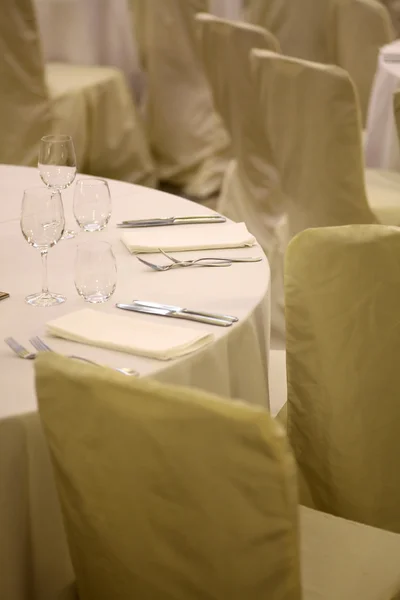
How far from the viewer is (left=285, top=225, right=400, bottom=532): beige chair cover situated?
161 cm

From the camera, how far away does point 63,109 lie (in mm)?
4465

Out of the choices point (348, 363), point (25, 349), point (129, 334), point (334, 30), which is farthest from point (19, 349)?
point (334, 30)

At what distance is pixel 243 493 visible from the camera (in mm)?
1025

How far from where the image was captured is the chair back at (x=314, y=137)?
2867mm

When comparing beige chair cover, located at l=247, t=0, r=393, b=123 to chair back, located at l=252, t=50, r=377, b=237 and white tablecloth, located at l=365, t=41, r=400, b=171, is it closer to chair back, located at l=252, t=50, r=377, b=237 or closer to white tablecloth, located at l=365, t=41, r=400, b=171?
white tablecloth, located at l=365, t=41, r=400, b=171

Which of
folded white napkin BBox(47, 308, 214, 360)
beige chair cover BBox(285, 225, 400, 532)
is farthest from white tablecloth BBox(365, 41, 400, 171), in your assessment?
folded white napkin BBox(47, 308, 214, 360)

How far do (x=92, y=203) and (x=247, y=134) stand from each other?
1945 millimetres

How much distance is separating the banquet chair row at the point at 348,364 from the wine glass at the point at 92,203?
0.50 m

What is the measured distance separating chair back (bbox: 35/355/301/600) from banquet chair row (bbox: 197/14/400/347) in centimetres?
194

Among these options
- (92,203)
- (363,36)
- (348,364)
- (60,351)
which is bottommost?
(348,364)

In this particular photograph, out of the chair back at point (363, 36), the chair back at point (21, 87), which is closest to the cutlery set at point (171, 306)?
the chair back at point (21, 87)

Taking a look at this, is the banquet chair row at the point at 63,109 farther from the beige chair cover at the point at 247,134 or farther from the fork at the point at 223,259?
the fork at the point at 223,259

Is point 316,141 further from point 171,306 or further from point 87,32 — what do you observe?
point 87,32

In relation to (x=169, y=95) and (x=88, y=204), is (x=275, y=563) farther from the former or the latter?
(x=169, y=95)
